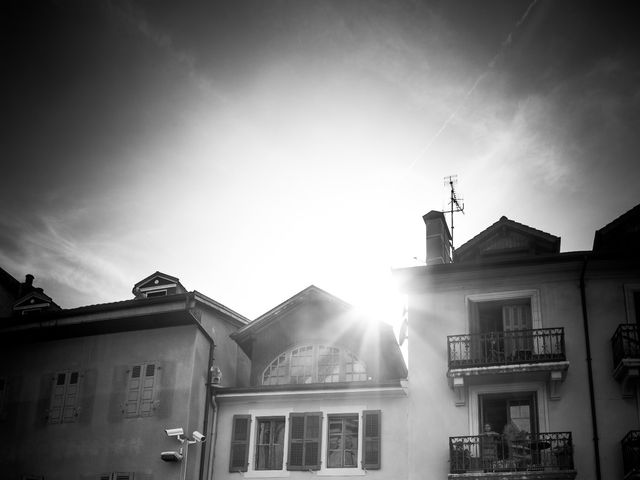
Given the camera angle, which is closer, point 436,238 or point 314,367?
point 436,238

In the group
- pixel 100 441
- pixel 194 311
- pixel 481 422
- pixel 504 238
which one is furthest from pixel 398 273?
pixel 100 441

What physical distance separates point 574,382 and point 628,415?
1.97 meters

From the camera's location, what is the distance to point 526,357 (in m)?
29.5

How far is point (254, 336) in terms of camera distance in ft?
117

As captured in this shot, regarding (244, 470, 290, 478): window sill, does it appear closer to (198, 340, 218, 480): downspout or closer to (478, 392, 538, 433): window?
(198, 340, 218, 480): downspout

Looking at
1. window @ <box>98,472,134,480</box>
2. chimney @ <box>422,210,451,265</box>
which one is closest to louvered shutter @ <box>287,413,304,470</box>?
window @ <box>98,472,134,480</box>

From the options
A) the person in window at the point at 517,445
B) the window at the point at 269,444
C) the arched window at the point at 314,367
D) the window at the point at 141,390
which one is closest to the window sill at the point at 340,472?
the window at the point at 269,444

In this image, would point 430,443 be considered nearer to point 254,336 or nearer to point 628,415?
point 628,415

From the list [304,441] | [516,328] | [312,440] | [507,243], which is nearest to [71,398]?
[304,441]

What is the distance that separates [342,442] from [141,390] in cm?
830

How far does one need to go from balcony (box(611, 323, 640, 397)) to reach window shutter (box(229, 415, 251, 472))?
1341 cm

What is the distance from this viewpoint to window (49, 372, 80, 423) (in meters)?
35.0

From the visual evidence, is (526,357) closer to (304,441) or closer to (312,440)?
(312,440)

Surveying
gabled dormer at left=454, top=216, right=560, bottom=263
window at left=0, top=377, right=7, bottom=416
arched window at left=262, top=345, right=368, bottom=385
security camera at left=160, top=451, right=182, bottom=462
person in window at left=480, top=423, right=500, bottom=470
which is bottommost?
security camera at left=160, top=451, right=182, bottom=462
